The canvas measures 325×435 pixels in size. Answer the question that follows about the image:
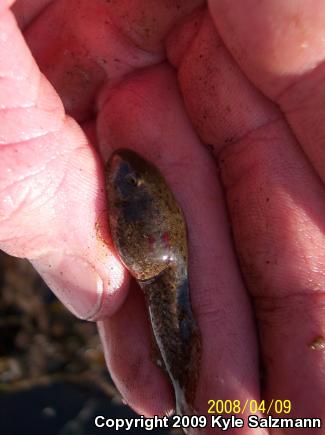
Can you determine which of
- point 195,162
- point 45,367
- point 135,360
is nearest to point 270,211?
point 195,162

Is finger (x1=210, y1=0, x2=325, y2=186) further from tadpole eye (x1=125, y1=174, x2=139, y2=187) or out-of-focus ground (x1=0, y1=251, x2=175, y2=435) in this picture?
out-of-focus ground (x1=0, y1=251, x2=175, y2=435)

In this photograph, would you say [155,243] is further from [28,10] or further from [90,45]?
[28,10]

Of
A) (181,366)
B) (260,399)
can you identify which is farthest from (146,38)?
(260,399)

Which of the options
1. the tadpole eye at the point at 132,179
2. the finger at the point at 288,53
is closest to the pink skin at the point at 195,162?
the finger at the point at 288,53

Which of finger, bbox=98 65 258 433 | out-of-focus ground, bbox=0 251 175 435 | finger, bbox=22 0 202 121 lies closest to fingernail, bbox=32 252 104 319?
finger, bbox=98 65 258 433

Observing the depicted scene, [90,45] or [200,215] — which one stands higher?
[90,45]

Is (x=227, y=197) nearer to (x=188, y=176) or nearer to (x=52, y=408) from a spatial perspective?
(x=188, y=176)
